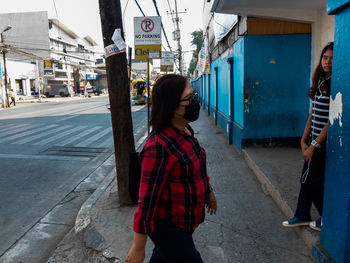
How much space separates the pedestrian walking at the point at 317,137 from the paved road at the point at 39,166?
333 centimetres

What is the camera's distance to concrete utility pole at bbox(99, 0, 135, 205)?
12.4ft

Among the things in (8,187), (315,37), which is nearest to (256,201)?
(315,37)

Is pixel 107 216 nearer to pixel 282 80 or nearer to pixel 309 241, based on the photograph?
pixel 309 241

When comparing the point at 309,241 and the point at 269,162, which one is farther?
the point at 269,162

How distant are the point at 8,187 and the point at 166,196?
4.72 metres

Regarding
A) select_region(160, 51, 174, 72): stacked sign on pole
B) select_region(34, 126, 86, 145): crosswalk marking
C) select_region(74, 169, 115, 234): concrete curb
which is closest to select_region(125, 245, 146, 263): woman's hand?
select_region(74, 169, 115, 234): concrete curb

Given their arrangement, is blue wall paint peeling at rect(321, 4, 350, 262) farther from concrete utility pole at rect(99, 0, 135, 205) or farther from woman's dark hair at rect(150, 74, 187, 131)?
concrete utility pole at rect(99, 0, 135, 205)

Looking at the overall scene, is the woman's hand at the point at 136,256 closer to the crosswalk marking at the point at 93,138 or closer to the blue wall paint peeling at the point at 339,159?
the blue wall paint peeling at the point at 339,159

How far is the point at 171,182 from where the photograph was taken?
1.71m

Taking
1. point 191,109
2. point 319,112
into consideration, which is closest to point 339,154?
point 319,112

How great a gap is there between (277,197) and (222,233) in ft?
3.63

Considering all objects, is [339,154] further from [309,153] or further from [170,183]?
[170,183]

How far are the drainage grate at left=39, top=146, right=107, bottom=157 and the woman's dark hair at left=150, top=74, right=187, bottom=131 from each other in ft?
21.2

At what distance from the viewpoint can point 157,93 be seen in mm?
1729
